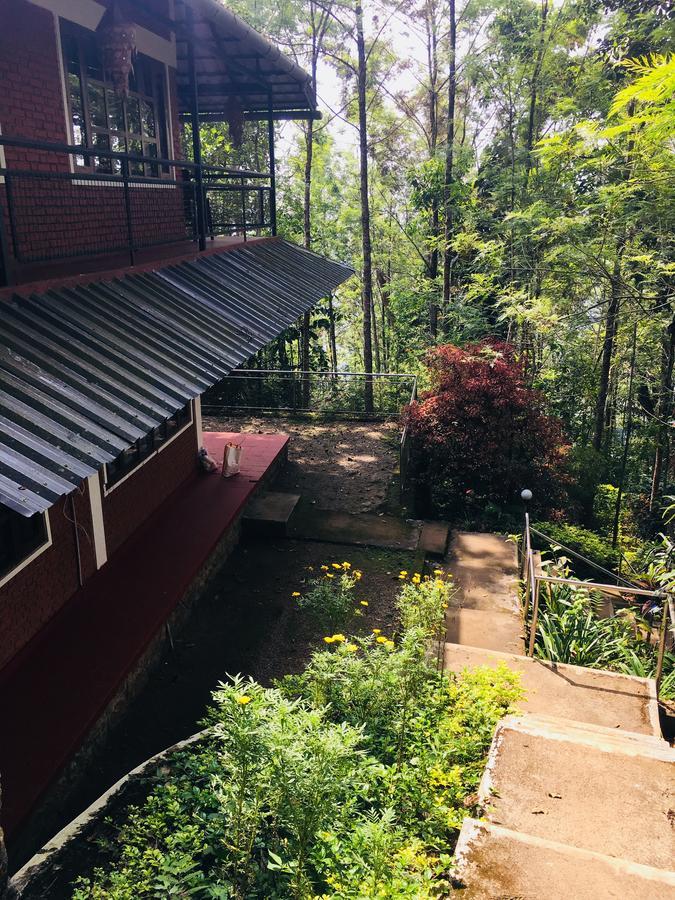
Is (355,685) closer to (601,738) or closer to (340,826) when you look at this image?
(340,826)

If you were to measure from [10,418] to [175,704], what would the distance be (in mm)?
3412

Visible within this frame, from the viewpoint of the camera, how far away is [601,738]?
448cm

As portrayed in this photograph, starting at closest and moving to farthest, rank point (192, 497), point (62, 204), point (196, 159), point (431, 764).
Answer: point (431, 764)
point (62, 204)
point (196, 159)
point (192, 497)

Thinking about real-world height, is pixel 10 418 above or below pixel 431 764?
above

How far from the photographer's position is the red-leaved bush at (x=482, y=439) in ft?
36.2

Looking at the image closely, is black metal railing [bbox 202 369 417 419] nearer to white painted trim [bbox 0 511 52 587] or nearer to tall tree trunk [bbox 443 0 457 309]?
tall tree trunk [bbox 443 0 457 309]

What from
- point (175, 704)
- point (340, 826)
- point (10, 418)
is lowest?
point (175, 704)

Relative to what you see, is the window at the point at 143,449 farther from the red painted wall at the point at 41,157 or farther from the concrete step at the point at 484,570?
the concrete step at the point at 484,570

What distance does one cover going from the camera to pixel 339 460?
486 inches

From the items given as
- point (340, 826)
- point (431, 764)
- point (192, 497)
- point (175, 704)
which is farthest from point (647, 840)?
point (192, 497)

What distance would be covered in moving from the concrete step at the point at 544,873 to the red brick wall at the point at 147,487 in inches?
202

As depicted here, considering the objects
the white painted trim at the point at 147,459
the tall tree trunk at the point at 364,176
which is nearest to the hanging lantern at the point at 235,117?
the tall tree trunk at the point at 364,176

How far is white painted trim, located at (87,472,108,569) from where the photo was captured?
662 centimetres

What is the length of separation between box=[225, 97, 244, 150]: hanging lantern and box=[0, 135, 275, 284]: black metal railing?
2.71 m
